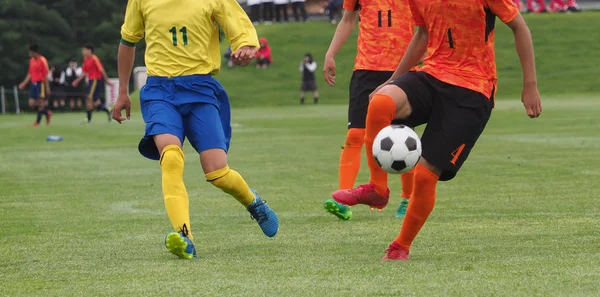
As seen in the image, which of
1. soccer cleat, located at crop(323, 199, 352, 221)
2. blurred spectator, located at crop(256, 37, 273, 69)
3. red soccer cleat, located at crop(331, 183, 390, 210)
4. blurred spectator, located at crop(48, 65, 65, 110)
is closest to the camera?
red soccer cleat, located at crop(331, 183, 390, 210)

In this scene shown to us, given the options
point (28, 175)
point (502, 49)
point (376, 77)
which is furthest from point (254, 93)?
point (376, 77)

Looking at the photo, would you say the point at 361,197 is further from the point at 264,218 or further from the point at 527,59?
the point at 527,59

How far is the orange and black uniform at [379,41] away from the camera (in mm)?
9586

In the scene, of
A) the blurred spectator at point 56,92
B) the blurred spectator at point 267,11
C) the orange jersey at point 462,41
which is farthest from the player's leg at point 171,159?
the blurred spectator at point 267,11

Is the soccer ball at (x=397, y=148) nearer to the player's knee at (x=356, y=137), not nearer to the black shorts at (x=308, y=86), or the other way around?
the player's knee at (x=356, y=137)

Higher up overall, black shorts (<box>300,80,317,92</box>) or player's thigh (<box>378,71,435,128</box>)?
player's thigh (<box>378,71,435,128</box>)

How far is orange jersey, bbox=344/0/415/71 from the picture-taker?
9586mm

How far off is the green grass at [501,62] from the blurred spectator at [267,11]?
7.10 ft

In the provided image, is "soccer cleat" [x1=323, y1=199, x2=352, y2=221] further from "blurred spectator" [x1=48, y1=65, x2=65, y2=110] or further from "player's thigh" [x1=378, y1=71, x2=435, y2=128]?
"blurred spectator" [x1=48, y1=65, x2=65, y2=110]

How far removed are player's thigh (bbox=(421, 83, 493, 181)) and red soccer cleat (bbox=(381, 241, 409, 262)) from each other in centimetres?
47

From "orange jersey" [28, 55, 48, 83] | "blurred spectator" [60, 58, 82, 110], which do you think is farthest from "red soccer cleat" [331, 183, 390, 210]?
"blurred spectator" [60, 58, 82, 110]

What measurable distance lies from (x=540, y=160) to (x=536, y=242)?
25.5ft

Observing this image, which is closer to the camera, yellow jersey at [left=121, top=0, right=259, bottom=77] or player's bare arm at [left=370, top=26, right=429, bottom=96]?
player's bare arm at [left=370, top=26, right=429, bottom=96]

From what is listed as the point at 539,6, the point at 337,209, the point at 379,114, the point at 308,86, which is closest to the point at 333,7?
the point at 539,6
